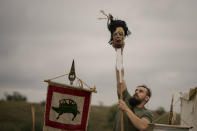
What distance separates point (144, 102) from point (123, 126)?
0.50 m

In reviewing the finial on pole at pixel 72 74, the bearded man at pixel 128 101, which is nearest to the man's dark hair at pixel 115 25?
the bearded man at pixel 128 101

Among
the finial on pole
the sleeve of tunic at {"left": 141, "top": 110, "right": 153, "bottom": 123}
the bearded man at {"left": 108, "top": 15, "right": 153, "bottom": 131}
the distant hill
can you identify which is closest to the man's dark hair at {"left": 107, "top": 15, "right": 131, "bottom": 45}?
the bearded man at {"left": 108, "top": 15, "right": 153, "bottom": 131}

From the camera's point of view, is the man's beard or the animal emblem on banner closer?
the man's beard

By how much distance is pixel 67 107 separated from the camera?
6621 millimetres

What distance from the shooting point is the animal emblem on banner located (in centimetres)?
657

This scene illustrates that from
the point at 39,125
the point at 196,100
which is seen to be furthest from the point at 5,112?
the point at 196,100

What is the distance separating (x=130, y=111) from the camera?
5.34 m

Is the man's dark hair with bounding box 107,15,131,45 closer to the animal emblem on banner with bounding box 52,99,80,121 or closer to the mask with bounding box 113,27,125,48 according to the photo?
the mask with bounding box 113,27,125,48

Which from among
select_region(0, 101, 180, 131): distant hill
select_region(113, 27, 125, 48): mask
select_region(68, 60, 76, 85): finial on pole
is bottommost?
select_region(0, 101, 180, 131): distant hill

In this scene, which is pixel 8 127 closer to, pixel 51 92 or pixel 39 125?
pixel 39 125

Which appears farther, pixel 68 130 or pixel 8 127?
pixel 8 127

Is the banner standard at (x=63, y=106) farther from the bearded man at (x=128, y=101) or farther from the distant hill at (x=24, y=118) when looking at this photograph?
the distant hill at (x=24, y=118)

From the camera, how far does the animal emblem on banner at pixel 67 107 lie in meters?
6.57

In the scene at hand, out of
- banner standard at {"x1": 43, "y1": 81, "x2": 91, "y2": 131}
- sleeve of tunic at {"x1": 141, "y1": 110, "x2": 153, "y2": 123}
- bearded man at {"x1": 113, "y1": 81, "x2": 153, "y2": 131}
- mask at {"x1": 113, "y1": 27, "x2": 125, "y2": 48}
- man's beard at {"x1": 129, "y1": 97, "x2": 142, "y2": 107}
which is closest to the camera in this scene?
bearded man at {"x1": 113, "y1": 81, "x2": 153, "y2": 131}
